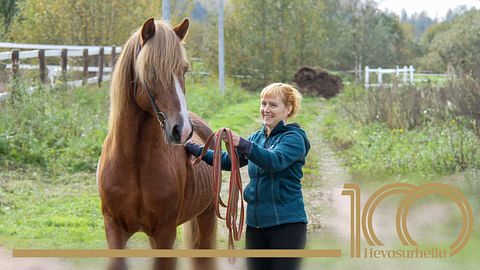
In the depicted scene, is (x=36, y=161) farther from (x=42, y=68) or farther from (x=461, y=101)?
(x=461, y=101)

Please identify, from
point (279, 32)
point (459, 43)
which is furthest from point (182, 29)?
point (279, 32)

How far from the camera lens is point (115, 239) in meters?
3.71

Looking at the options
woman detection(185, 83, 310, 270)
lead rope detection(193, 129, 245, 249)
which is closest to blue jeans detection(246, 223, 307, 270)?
woman detection(185, 83, 310, 270)

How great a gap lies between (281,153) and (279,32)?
28.9 metres

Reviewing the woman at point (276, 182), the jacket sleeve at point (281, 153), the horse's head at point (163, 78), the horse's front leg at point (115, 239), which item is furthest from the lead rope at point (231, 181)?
the horse's front leg at point (115, 239)

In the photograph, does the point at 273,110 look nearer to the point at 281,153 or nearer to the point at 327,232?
the point at 281,153

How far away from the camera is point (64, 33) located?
19.6m

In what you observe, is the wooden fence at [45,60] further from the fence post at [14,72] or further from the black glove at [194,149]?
the black glove at [194,149]

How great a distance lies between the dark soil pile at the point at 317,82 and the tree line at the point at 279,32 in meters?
3.96

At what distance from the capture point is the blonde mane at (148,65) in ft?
11.2

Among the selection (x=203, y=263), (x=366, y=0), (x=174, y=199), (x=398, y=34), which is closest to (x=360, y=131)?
(x=203, y=263)

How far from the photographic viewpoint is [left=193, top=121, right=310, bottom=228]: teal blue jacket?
3340mm

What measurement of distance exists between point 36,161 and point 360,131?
22.8 ft

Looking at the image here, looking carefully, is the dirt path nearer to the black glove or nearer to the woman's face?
the black glove
